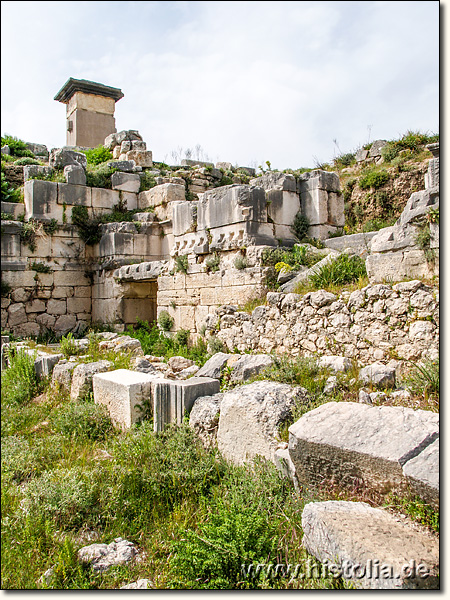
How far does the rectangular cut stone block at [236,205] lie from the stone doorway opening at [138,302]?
9.91ft

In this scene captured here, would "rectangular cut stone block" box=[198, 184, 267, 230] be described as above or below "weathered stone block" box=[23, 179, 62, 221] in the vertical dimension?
below

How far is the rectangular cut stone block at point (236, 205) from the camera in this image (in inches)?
310

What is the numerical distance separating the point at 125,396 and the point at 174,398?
23.6 inches

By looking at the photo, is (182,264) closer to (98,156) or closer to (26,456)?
(26,456)

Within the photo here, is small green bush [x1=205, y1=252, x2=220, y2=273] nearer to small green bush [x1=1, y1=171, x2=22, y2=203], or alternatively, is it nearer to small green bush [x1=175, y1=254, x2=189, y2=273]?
small green bush [x1=175, y1=254, x2=189, y2=273]

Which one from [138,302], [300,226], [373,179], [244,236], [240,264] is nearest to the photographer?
[240,264]

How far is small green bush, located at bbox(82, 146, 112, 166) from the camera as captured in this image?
1283 cm

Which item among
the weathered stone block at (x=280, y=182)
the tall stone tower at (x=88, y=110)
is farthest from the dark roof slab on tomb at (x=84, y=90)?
the weathered stone block at (x=280, y=182)

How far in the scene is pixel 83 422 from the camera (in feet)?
15.8

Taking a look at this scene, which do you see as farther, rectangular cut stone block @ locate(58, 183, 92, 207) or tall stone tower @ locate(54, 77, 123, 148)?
tall stone tower @ locate(54, 77, 123, 148)

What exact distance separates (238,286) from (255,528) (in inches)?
203

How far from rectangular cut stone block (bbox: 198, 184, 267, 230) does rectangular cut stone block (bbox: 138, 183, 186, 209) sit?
9.91 feet

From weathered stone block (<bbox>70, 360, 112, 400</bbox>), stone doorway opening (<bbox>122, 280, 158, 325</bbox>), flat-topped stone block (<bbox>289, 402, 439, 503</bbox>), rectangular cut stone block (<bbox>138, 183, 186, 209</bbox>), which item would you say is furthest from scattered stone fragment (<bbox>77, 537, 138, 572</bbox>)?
rectangular cut stone block (<bbox>138, 183, 186, 209</bbox>)

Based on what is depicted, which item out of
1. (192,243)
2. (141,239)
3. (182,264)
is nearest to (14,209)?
(141,239)
